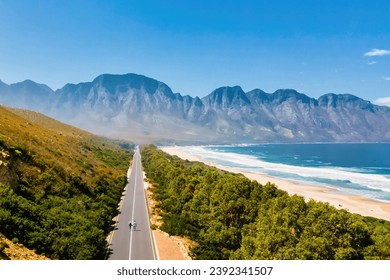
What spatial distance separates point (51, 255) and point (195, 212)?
24434 millimetres

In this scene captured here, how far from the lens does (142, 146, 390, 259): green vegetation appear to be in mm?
25812

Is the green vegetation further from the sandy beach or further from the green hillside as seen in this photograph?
the sandy beach

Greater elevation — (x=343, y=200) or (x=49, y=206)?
(x=49, y=206)

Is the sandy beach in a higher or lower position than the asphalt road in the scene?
higher

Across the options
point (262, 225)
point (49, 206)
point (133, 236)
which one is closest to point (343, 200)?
point (262, 225)

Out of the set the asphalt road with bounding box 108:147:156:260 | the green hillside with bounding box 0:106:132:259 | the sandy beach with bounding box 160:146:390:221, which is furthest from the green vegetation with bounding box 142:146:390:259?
the sandy beach with bounding box 160:146:390:221

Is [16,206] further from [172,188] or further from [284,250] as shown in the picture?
[172,188]

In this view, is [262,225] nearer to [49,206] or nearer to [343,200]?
[49,206]

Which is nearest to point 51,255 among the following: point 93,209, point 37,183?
point 37,183

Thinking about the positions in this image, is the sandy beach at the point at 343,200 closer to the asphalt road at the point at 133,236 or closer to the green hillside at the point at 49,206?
the asphalt road at the point at 133,236

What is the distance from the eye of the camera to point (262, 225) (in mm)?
30953

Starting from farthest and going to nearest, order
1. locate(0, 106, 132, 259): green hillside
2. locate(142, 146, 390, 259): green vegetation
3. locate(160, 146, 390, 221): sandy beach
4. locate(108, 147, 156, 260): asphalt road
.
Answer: locate(160, 146, 390, 221): sandy beach
locate(108, 147, 156, 260): asphalt road
locate(0, 106, 132, 259): green hillside
locate(142, 146, 390, 259): green vegetation

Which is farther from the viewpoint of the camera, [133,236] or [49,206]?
[133,236]

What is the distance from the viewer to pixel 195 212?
48.8m
